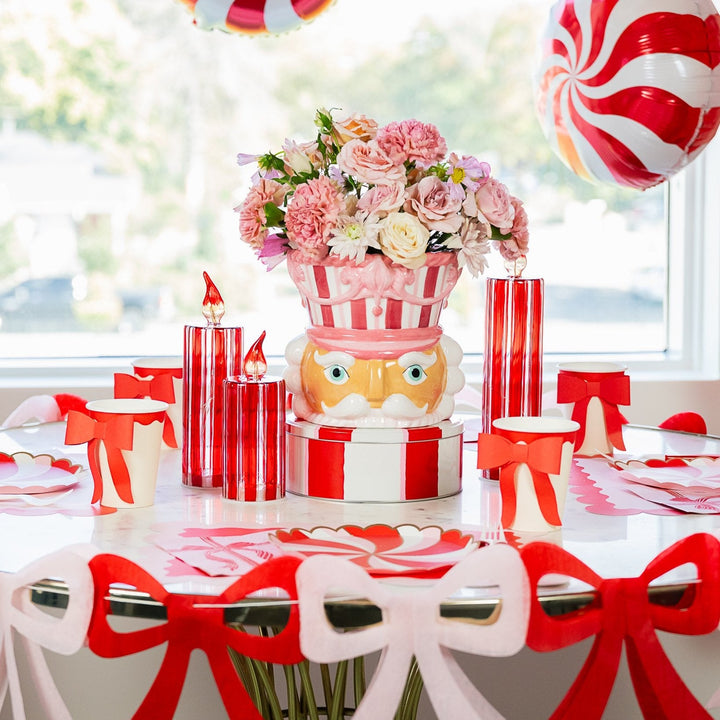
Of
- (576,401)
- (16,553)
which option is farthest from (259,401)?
(576,401)

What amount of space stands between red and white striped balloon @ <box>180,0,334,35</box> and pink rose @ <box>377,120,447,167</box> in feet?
3.52

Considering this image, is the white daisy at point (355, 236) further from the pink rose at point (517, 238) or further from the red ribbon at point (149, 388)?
the red ribbon at point (149, 388)

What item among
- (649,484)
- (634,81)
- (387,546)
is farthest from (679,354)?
(387,546)

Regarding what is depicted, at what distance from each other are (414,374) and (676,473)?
1.39 feet

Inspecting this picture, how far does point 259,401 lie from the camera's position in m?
1.39

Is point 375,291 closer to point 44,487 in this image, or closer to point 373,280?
point 373,280

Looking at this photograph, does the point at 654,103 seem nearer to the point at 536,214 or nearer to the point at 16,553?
the point at 536,214

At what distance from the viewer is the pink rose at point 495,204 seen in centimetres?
142

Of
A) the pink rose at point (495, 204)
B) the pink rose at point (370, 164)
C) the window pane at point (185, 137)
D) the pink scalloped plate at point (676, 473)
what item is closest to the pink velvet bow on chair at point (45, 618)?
the pink rose at point (370, 164)

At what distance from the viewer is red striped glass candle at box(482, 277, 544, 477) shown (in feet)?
5.19

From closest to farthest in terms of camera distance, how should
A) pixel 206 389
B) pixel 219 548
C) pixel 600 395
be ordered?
pixel 219 548 < pixel 206 389 < pixel 600 395

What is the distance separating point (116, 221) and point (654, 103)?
1477mm

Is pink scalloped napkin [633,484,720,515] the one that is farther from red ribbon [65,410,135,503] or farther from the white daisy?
red ribbon [65,410,135,503]

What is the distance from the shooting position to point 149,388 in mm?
1761
